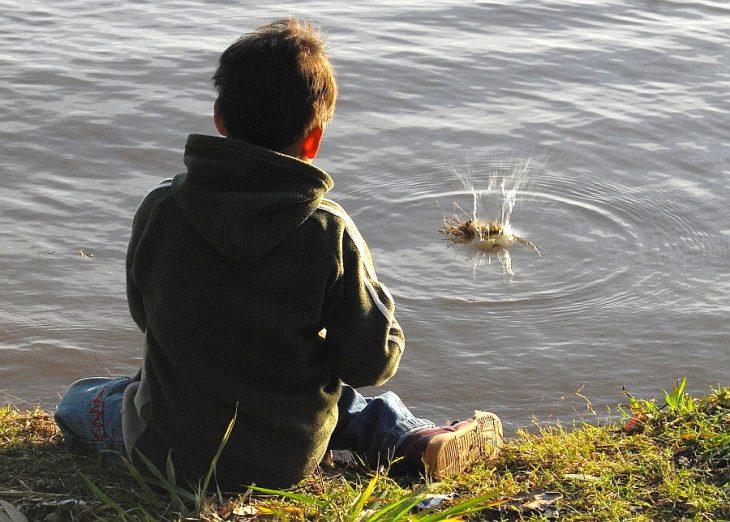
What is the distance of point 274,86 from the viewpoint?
2.59 m

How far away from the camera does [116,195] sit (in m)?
6.03

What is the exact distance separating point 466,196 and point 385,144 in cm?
81

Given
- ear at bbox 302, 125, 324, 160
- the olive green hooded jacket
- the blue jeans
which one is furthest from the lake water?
ear at bbox 302, 125, 324, 160

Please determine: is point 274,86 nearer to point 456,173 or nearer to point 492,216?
point 492,216

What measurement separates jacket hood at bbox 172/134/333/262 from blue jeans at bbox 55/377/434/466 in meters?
0.79

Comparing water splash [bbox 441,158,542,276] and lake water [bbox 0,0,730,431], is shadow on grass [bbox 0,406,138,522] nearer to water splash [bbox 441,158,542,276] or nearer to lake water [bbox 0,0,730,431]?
lake water [bbox 0,0,730,431]

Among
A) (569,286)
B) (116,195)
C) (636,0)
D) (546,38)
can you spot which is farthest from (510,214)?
(636,0)

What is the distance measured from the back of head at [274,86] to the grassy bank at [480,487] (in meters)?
0.89

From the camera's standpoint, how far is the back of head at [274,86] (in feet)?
8.49

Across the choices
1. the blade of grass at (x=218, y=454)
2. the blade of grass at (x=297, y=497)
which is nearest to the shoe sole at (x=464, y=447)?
the blade of grass at (x=297, y=497)

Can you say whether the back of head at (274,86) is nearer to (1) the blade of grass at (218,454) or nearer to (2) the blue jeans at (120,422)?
(1) the blade of grass at (218,454)

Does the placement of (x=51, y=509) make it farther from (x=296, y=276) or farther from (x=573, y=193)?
(x=573, y=193)

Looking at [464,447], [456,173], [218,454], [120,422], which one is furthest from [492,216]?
[218,454]

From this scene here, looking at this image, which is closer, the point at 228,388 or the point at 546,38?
the point at 228,388
